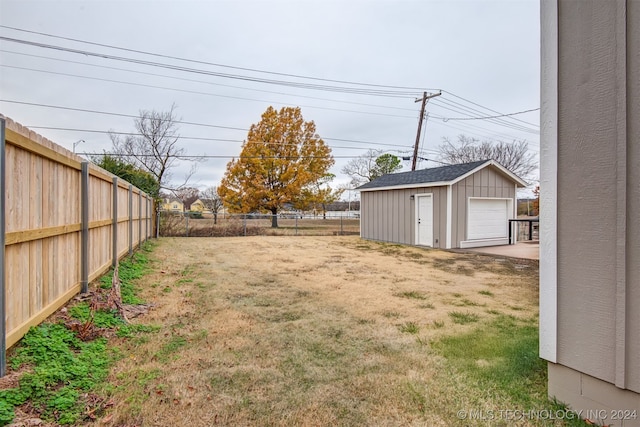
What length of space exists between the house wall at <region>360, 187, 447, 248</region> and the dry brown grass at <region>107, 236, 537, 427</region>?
4.67 m

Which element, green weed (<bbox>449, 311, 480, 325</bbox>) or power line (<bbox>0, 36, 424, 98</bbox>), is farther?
power line (<bbox>0, 36, 424, 98</bbox>)

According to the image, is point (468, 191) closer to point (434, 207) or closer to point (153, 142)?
point (434, 207)

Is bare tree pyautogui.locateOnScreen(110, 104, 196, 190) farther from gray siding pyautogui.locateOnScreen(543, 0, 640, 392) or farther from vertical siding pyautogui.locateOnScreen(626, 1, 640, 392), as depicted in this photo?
vertical siding pyautogui.locateOnScreen(626, 1, 640, 392)

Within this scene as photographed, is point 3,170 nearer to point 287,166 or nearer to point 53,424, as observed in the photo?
point 53,424

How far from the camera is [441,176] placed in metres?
11.3

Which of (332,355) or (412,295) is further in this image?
(412,295)

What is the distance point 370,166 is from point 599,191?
27.3 metres

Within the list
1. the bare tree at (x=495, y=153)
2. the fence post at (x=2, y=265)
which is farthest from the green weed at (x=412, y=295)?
the bare tree at (x=495, y=153)

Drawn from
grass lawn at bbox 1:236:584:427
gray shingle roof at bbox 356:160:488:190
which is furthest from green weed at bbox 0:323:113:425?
gray shingle roof at bbox 356:160:488:190

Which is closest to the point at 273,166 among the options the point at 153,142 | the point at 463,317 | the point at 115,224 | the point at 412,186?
the point at 153,142

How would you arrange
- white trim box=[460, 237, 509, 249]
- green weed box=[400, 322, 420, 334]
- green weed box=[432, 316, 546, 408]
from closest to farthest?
1. green weed box=[432, 316, 546, 408]
2. green weed box=[400, 322, 420, 334]
3. white trim box=[460, 237, 509, 249]

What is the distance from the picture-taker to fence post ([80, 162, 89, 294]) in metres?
3.68

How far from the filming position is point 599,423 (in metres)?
1.88

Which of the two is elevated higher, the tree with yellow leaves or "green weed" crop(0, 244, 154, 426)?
the tree with yellow leaves
